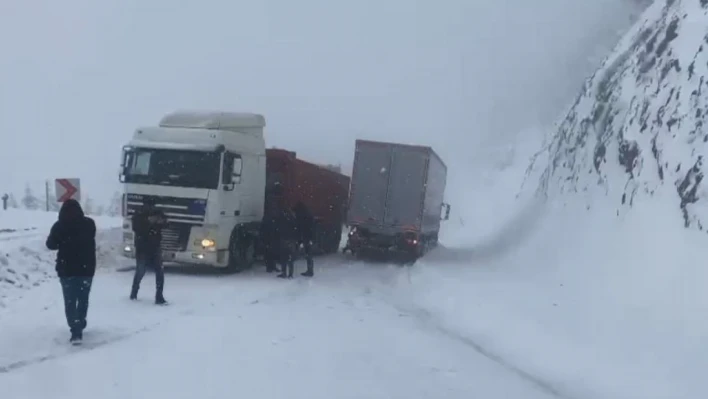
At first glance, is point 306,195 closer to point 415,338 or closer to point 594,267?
point 594,267

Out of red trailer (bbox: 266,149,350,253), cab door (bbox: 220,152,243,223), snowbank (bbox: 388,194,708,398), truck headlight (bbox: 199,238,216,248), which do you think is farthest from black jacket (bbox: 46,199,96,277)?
red trailer (bbox: 266,149,350,253)

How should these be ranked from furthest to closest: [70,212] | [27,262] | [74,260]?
[27,262], [70,212], [74,260]

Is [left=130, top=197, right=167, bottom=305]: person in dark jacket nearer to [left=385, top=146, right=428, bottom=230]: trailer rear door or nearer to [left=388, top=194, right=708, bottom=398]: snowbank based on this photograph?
[left=388, top=194, right=708, bottom=398]: snowbank

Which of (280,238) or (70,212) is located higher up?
(70,212)

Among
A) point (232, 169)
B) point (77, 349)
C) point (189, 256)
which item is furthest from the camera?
point (232, 169)

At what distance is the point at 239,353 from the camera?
32.7 ft

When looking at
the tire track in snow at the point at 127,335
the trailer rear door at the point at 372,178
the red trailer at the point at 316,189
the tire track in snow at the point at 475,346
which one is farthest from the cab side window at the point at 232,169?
the trailer rear door at the point at 372,178

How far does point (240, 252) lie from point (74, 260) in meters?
10.1

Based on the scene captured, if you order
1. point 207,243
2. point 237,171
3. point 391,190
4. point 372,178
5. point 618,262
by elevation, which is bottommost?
point 207,243

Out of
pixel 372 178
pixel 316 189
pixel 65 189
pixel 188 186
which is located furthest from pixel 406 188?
pixel 65 189

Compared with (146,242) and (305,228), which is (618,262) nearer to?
Answer: (305,228)

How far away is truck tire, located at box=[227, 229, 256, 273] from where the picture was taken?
19.7 meters

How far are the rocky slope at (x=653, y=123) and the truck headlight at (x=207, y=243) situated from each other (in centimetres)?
912

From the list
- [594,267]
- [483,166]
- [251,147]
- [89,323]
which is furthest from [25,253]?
[483,166]
